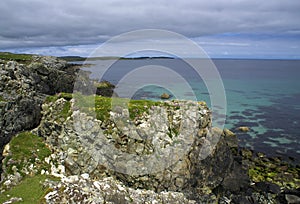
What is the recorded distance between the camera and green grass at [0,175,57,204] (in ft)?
61.0

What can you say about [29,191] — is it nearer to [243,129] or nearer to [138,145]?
[138,145]

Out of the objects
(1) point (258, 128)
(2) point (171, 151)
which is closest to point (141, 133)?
(2) point (171, 151)

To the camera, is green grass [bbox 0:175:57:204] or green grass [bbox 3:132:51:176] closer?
green grass [bbox 0:175:57:204]

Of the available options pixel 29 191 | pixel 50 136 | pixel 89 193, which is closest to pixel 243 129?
pixel 50 136

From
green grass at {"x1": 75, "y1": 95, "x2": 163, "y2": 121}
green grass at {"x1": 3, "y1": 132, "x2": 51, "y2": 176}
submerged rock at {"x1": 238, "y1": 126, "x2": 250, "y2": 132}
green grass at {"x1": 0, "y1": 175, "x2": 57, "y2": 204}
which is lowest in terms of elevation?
submerged rock at {"x1": 238, "y1": 126, "x2": 250, "y2": 132}

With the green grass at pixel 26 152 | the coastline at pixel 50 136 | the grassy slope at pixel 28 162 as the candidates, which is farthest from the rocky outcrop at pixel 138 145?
the grassy slope at pixel 28 162

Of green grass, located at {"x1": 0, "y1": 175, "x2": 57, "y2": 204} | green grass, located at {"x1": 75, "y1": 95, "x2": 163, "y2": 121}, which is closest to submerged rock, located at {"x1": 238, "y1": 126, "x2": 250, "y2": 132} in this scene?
green grass, located at {"x1": 75, "y1": 95, "x2": 163, "y2": 121}

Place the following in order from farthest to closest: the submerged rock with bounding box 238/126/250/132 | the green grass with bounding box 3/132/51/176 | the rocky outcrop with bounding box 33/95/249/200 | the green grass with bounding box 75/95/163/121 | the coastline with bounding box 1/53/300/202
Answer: the submerged rock with bounding box 238/126/250/132 < the coastline with bounding box 1/53/300/202 < the green grass with bounding box 75/95/163/121 < the rocky outcrop with bounding box 33/95/249/200 < the green grass with bounding box 3/132/51/176

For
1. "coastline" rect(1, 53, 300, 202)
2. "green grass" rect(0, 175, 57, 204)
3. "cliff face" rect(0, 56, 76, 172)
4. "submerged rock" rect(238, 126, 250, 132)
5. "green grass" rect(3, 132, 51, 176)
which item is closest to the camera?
"green grass" rect(0, 175, 57, 204)

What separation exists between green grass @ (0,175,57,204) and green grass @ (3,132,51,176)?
2529 mm

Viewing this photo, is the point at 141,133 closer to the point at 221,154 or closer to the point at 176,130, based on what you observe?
the point at 176,130

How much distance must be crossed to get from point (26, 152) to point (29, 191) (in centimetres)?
680

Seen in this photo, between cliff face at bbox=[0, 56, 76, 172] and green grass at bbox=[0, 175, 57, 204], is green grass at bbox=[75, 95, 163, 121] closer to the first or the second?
cliff face at bbox=[0, 56, 76, 172]

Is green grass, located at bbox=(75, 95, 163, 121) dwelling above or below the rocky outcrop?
above
